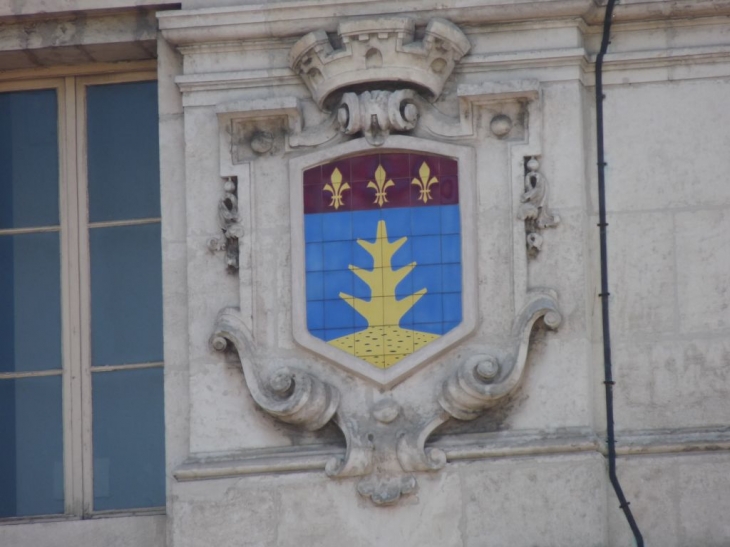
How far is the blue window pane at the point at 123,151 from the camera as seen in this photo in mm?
14102

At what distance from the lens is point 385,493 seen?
13.0 metres

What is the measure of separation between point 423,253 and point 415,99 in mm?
753

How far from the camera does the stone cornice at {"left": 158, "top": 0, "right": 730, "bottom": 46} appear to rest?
13.4m

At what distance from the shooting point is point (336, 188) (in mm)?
13453

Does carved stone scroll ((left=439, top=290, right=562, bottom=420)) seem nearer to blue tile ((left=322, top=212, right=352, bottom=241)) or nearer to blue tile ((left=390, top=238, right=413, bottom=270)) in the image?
blue tile ((left=390, top=238, right=413, bottom=270))

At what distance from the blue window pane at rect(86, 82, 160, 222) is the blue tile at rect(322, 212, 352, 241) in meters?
1.06

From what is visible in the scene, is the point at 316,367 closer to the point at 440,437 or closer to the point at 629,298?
the point at 440,437

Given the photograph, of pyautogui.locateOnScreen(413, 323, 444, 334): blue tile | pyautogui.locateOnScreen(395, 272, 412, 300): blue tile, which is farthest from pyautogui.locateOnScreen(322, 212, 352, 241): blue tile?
pyautogui.locateOnScreen(413, 323, 444, 334): blue tile

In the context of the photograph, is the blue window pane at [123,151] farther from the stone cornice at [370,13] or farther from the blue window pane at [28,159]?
the stone cornice at [370,13]

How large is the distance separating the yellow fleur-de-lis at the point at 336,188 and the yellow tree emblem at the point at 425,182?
35 centimetres

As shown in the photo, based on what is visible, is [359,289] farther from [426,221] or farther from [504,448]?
[504,448]

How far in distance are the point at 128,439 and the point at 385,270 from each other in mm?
1601

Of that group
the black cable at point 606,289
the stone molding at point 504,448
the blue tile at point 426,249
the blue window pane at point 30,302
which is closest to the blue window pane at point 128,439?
the blue window pane at point 30,302

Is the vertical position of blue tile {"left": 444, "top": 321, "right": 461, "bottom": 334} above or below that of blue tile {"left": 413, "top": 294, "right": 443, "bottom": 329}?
below
